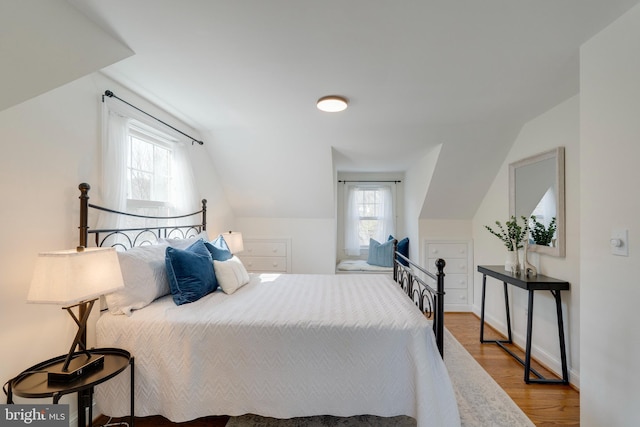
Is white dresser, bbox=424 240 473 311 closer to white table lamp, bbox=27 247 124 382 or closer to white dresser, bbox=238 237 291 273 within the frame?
white dresser, bbox=238 237 291 273

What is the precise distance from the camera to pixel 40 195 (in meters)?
1.49

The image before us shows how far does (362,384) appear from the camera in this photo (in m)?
1.52

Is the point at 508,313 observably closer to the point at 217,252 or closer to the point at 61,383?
the point at 217,252

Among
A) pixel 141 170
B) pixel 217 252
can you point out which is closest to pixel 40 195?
pixel 141 170

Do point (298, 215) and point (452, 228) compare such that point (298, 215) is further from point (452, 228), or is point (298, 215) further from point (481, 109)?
point (481, 109)

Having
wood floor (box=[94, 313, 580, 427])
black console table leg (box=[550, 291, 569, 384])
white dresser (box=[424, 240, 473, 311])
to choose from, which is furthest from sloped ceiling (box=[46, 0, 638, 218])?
wood floor (box=[94, 313, 580, 427])

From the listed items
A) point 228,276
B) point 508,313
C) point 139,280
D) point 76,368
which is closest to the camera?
point 76,368

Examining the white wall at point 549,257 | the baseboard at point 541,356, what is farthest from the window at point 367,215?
the baseboard at point 541,356

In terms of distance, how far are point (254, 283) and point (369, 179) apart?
317 cm

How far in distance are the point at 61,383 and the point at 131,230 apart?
3.65 feet

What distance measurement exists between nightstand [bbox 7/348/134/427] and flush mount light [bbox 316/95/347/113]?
2139mm

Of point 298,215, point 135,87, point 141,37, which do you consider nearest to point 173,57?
point 141,37

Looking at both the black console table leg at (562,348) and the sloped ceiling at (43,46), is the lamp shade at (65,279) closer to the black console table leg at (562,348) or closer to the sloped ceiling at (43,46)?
the sloped ceiling at (43,46)

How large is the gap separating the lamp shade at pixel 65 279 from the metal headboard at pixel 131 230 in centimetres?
47
